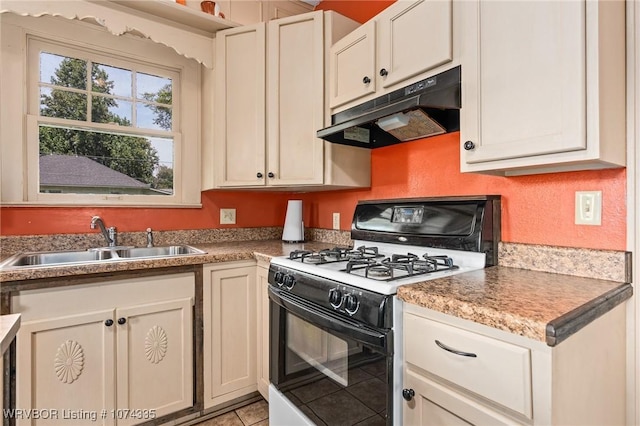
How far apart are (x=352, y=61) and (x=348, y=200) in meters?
0.87

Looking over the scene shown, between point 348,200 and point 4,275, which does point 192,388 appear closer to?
point 4,275

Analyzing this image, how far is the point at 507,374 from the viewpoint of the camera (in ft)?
2.60

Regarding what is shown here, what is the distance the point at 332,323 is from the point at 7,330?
2.89ft

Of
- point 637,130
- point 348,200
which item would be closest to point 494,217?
point 637,130

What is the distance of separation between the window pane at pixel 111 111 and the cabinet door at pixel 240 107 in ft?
1.89

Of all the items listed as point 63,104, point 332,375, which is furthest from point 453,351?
point 63,104

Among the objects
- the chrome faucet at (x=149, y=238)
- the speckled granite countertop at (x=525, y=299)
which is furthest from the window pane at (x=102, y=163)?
the speckled granite countertop at (x=525, y=299)

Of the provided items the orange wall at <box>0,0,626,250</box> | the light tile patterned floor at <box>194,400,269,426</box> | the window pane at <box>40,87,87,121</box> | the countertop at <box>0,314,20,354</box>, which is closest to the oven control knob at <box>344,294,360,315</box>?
the orange wall at <box>0,0,626,250</box>

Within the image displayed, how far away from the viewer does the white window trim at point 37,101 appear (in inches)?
71.1

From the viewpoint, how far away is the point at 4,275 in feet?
4.26

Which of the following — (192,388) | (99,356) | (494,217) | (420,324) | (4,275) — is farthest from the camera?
(192,388)

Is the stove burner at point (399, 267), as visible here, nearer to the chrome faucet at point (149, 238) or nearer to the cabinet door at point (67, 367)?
the cabinet door at point (67, 367)

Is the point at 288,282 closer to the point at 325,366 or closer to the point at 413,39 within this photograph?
the point at 325,366

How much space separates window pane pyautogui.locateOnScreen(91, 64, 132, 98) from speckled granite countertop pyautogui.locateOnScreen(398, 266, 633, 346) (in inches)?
85.2
